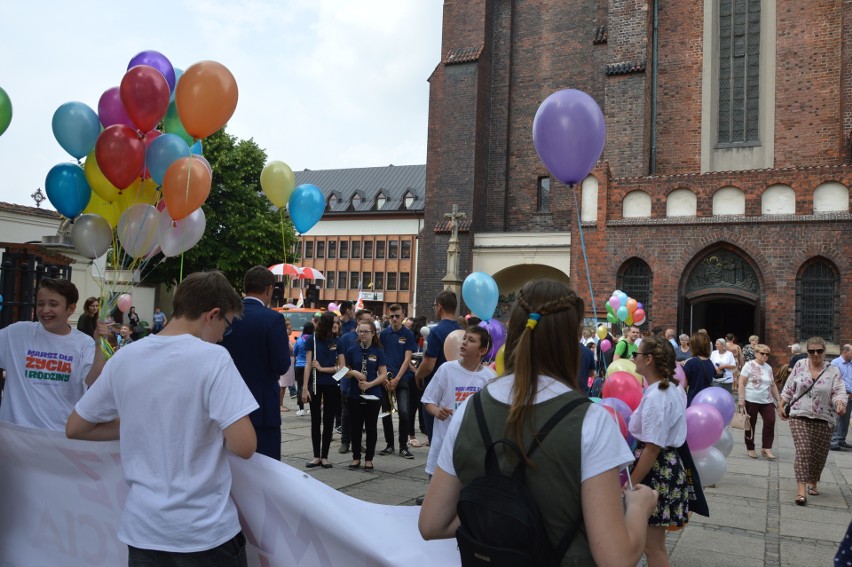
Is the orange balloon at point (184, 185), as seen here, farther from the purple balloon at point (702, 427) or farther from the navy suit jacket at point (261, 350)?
the purple balloon at point (702, 427)

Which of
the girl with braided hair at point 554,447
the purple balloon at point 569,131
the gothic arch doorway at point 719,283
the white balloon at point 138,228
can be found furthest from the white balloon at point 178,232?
the gothic arch doorway at point 719,283

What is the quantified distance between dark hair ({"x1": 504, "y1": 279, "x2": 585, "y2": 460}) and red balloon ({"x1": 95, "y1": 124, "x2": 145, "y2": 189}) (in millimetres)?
5147

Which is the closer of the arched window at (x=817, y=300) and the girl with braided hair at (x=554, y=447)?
the girl with braided hair at (x=554, y=447)

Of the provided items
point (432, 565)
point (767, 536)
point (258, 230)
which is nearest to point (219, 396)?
point (432, 565)

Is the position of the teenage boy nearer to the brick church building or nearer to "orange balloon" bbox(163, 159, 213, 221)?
"orange balloon" bbox(163, 159, 213, 221)

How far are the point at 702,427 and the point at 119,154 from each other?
521 cm

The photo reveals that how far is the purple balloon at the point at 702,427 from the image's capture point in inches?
191

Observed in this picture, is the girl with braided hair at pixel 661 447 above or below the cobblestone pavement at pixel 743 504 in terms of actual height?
above

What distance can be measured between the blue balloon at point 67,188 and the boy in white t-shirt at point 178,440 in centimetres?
461

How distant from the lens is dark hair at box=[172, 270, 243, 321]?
271 centimetres

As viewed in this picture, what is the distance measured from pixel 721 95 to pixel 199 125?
66.7 ft

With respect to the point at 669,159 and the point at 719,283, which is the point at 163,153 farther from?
the point at 669,159

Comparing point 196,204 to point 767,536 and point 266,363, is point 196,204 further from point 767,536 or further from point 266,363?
point 767,536

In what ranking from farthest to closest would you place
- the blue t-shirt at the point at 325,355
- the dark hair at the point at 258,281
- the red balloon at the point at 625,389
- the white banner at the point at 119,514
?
the blue t-shirt at the point at 325,355, the dark hair at the point at 258,281, the red balloon at the point at 625,389, the white banner at the point at 119,514
